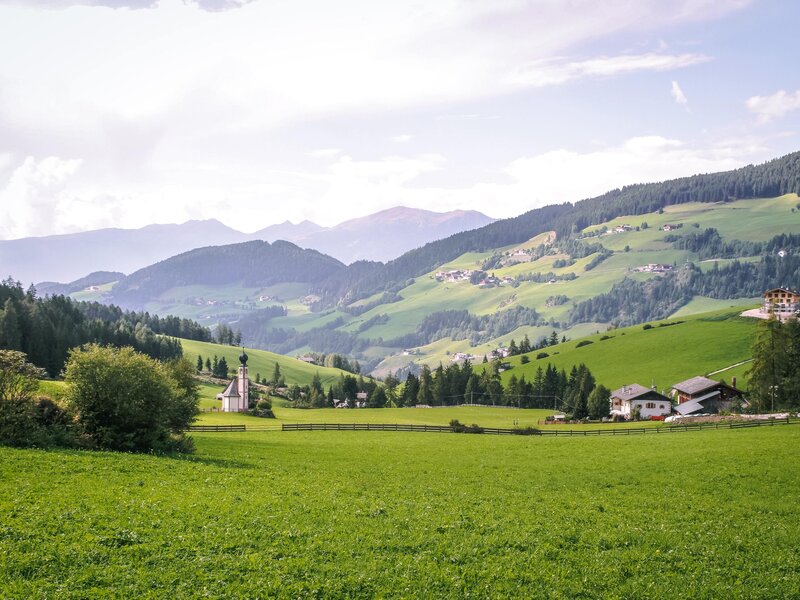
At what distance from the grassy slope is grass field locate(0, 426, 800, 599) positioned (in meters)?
104

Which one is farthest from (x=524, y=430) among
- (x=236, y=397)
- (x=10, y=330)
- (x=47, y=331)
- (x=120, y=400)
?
(x=47, y=331)

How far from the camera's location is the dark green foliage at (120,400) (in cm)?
4550

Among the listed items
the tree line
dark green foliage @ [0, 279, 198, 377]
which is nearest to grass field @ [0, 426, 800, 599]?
the tree line

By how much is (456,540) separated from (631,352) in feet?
513

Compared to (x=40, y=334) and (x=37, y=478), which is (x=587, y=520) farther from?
(x=40, y=334)

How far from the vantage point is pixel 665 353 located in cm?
16488

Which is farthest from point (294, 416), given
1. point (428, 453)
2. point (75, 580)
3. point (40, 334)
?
point (75, 580)

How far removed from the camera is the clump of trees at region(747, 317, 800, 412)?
92.8 meters

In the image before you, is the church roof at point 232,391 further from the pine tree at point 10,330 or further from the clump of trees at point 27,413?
the clump of trees at point 27,413

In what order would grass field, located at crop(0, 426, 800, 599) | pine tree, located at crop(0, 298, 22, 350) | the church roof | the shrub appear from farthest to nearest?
1. the church roof
2. pine tree, located at crop(0, 298, 22, 350)
3. the shrub
4. grass field, located at crop(0, 426, 800, 599)

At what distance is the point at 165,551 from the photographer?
74.3ft

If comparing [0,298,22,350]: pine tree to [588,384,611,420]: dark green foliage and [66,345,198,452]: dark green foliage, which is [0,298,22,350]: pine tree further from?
[588,384,611,420]: dark green foliage

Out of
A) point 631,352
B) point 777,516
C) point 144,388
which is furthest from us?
point 631,352

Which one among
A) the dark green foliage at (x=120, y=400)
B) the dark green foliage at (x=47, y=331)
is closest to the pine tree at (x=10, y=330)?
the dark green foliage at (x=47, y=331)
